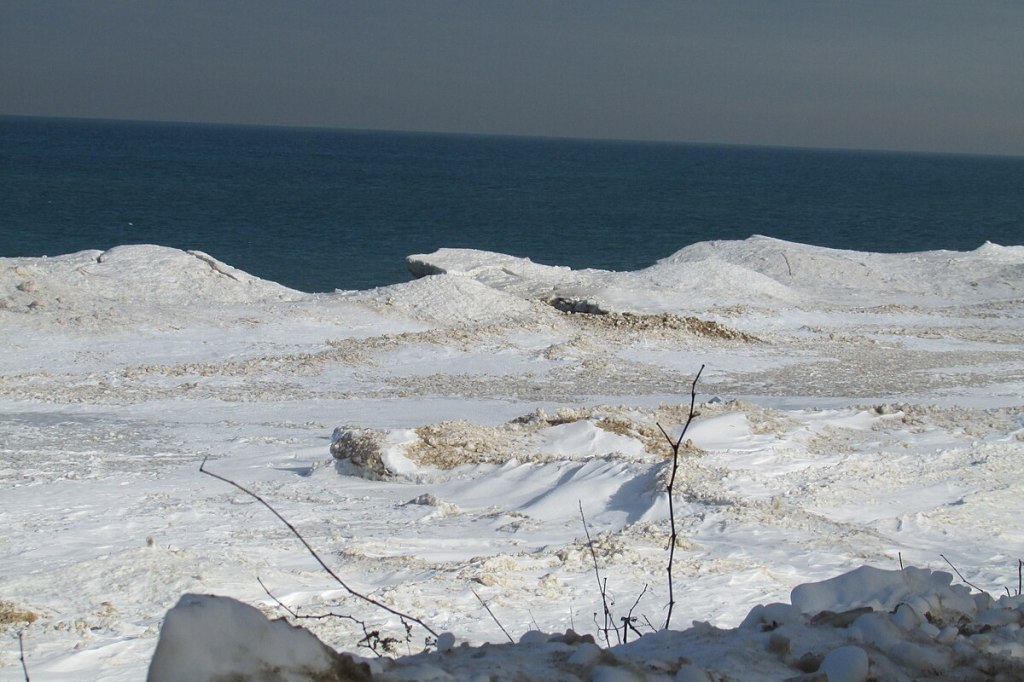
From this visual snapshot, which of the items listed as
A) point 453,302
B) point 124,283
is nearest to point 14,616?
point 453,302

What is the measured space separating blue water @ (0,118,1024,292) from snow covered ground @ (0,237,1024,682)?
16094 millimetres

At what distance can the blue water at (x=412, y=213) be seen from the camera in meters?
40.0

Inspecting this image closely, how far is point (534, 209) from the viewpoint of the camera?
60.8 metres

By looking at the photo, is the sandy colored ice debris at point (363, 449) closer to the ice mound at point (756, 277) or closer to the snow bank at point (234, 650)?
the snow bank at point (234, 650)

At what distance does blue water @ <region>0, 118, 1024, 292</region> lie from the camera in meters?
40.0

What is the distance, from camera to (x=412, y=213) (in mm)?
56438

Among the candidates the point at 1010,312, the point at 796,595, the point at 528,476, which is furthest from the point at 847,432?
the point at 1010,312

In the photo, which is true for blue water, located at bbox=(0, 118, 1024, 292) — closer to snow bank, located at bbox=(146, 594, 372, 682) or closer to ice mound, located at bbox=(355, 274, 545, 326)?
ice mound, located at bbox=(355, 274, 545, 326)

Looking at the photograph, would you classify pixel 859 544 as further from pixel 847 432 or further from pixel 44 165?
pixel 44 165

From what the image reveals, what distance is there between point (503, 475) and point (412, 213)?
48.8m

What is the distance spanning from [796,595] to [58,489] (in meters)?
6.53

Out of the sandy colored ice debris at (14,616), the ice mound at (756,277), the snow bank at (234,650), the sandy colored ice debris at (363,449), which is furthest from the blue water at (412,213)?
the snow bank at (234,650)

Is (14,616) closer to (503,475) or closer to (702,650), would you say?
(702,650)

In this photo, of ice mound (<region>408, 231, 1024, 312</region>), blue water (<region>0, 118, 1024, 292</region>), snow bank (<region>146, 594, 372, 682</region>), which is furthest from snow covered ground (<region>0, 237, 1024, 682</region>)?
blue water (<region>0, 118, 1024, 292</region>)
